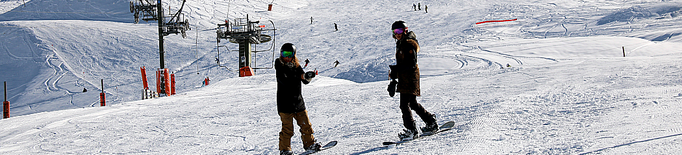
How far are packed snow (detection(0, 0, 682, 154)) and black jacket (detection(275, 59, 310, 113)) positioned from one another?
0.72 m

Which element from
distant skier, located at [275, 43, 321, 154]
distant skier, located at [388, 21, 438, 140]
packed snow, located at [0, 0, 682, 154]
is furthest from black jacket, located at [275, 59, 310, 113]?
distant skier, located at [388, 21, 438, 140]

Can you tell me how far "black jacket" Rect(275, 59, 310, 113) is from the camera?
191 inches

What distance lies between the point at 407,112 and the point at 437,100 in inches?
145

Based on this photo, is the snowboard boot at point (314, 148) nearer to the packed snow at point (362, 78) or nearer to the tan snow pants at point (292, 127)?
the tan snow pants at point (292, 127)

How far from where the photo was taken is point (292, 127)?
16.6ft

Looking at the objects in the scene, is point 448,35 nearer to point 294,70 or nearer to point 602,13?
point 602,13

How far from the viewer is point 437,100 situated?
8.68 meters

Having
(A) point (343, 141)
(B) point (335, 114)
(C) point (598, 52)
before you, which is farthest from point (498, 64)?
(A) point (343, 141)

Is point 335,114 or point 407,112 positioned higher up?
point 407,112

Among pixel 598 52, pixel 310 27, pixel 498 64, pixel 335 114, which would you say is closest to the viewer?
pixel 335 114

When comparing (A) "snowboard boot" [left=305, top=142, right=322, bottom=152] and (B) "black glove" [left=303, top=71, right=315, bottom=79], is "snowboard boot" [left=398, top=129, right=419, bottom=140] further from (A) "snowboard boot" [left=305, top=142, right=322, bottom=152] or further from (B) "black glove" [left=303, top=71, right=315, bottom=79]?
(B) "black glove" [left=303, top=71, right=315, bottom=79]

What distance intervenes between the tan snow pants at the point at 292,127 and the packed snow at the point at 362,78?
1.05ft

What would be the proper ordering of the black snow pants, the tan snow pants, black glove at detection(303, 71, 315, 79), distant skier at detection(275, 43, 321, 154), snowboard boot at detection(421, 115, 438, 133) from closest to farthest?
black glove at detection(303, 71, 315, 79)
distant skier at detection(275, 43, 321, 154)
the tan snow pants
the black snow pants
snowboard boot at detection(421, 115, 438, 133)

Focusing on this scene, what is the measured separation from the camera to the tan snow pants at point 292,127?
4.98 metres
